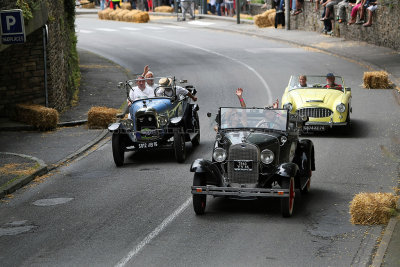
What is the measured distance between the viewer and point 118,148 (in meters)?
18.6

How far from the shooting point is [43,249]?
1270cm

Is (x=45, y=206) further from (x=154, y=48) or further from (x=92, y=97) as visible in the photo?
(x=154, y=48)

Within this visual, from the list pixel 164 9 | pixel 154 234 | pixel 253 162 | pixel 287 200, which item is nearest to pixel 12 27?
pixel 253 162

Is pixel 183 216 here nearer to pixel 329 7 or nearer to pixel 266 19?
pixel 329 7

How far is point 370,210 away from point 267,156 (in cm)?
199

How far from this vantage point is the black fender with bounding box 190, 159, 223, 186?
1414 cm

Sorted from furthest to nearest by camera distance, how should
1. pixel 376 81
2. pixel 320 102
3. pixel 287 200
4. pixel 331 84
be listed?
pixel 376 81 → pixel 331 84 → pixel 320 102 → pixel 287 200

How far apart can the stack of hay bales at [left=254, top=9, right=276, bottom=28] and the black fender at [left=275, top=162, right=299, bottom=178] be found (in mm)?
35173

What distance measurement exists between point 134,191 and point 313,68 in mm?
18316

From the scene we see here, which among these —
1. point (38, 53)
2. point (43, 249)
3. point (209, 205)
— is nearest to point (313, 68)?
point (38, 53)

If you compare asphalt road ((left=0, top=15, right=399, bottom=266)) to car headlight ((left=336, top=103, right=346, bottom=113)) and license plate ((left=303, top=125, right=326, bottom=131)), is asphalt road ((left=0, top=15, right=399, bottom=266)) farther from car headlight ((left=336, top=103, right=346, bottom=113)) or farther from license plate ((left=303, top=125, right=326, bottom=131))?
car headlight ((left=336, top=103, right=346, bottom=113))

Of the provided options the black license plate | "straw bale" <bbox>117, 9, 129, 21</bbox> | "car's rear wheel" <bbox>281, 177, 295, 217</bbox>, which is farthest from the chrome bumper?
"straw bale" <bbox>117, 9, 129, 21</bbox>

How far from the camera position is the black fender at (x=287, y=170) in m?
13.9

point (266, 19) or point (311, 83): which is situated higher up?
point (311, 83)
